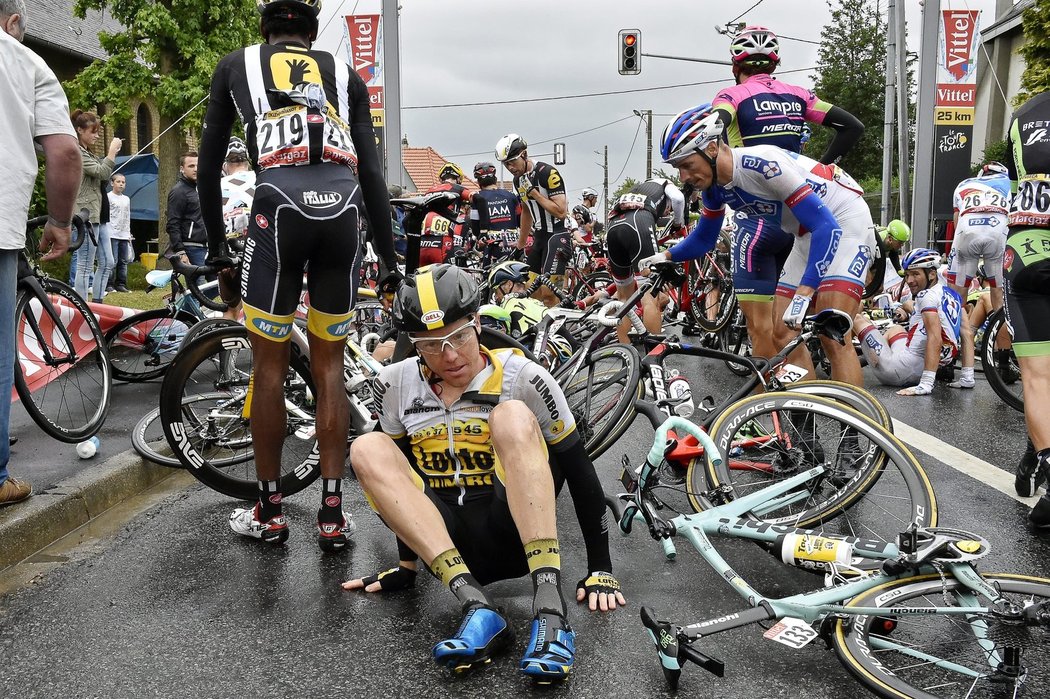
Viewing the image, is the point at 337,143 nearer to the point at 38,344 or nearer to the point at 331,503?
the point at 331,503

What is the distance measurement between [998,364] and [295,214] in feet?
19.1

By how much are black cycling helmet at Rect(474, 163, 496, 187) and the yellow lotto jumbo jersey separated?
9687mm

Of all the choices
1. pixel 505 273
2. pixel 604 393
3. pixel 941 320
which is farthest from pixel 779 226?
pixel 941 320

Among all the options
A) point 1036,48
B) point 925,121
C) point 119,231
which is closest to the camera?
point 119,231

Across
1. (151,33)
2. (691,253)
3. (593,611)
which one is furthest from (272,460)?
(151,33)

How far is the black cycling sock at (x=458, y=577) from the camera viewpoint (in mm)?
2926

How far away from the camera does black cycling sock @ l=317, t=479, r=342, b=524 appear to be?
4.00 meters

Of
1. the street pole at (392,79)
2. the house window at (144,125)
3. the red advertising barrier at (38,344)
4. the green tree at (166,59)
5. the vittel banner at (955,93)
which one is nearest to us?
the red advertising barrier at (38,344)

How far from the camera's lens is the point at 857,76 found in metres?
55.5

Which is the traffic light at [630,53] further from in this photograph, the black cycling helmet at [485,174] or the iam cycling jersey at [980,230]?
the iam cycling jersey at [980,230]

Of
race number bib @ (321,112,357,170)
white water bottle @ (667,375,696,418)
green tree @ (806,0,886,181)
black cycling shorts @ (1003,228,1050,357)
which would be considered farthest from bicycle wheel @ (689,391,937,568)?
green tree @ (806,0,886,181)

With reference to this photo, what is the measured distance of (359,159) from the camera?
410 centimetres

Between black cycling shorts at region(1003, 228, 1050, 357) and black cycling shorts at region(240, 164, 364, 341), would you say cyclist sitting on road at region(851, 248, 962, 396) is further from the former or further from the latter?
black cycling shorts at region(240, 164, 364, 341)

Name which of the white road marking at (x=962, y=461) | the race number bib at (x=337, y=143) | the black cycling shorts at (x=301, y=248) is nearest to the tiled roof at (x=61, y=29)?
the race number bib at (x=337, y=143)
